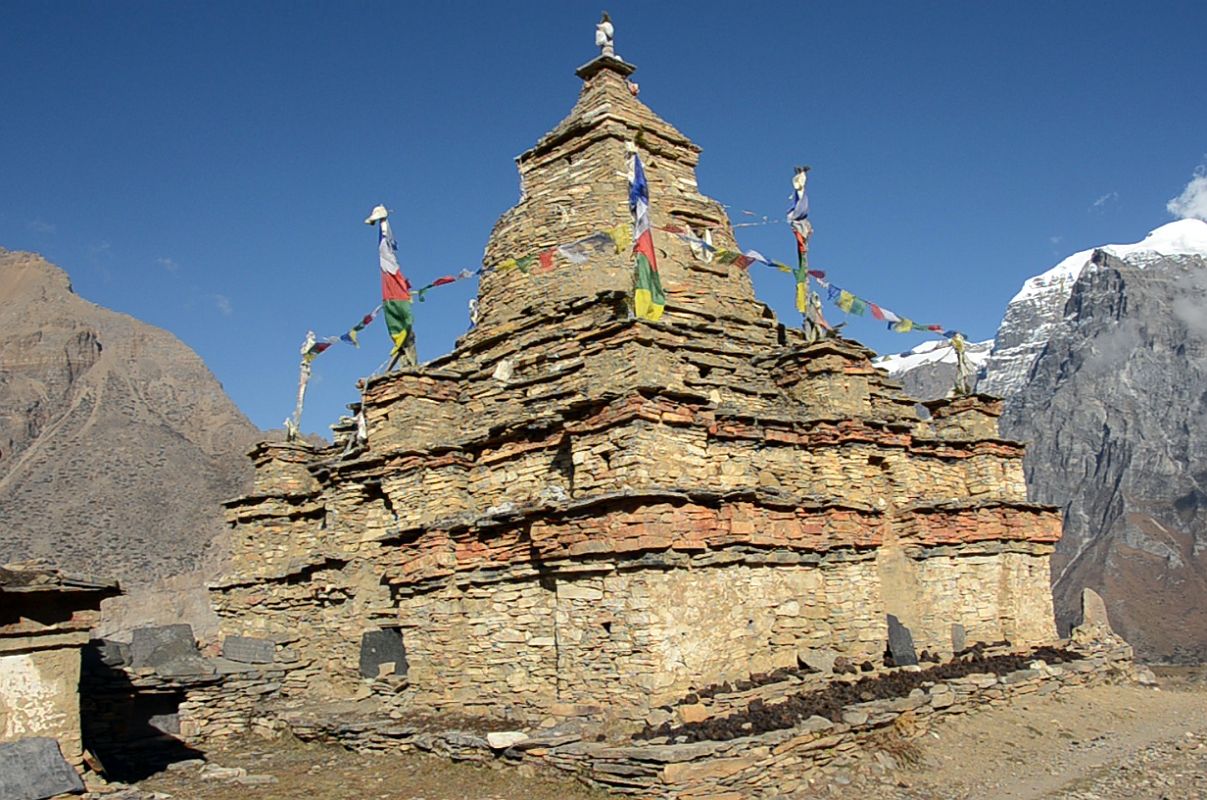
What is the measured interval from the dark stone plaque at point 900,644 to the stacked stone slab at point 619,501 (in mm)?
375

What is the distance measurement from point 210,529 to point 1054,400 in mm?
89094

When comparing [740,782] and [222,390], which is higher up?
[222,390]

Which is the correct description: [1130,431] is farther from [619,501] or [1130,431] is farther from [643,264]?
[619,501]

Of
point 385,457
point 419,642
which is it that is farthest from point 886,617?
point 385,457

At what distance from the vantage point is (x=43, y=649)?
11.0 meters

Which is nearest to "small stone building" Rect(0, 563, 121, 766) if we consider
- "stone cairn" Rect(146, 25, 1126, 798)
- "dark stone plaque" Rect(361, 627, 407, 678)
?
"stone cairn" Rect(146, 25, 1126, 798)

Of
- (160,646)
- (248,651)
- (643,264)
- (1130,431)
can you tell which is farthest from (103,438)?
(1130,431)

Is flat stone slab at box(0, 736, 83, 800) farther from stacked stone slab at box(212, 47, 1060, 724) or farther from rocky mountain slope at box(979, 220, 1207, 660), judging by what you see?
rocky mountain slope at box(979, 220, 1207, 660)

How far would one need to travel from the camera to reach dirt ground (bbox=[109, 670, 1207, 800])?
1252cm

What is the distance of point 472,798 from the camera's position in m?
12.0

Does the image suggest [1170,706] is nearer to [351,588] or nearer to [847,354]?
[847,354]

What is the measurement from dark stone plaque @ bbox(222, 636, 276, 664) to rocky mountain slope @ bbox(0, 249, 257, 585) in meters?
42.1

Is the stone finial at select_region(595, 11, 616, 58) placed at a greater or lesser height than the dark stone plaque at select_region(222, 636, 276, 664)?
greater

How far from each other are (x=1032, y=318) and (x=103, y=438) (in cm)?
12005
